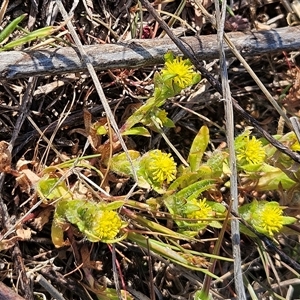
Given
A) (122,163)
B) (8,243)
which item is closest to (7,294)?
(8,243)

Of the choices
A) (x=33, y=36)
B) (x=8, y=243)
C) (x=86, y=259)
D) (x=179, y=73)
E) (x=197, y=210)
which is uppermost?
(x=33, y=36)

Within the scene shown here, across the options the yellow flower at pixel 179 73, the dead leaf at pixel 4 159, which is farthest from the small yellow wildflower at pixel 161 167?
the dead leaf at pixel 4 159

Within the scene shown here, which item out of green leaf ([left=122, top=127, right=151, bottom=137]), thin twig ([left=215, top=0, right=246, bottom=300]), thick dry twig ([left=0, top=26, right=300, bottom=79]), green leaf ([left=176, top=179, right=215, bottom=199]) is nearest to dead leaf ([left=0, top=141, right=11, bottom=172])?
thick dry twig ([left=0, top=26, right=300, bottom=79])

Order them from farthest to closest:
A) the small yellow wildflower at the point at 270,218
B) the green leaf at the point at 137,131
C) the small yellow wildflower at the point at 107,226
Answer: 1. the green leaf at the point at 137,131
2. the small yellow wildflower at the point at 270,218
3. the small yellow wildflower at the point at 107,226

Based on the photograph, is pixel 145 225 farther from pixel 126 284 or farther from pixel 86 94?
pixel 86 94

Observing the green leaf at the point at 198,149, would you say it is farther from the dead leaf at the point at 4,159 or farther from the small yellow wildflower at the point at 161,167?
the dead leaf at the point at 4,159

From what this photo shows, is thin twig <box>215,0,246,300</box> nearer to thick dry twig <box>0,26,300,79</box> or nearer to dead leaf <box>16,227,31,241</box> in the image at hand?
thick dry twig <box>0,26,300,79</box>

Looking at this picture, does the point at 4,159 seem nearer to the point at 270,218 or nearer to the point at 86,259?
the point at 86,259
